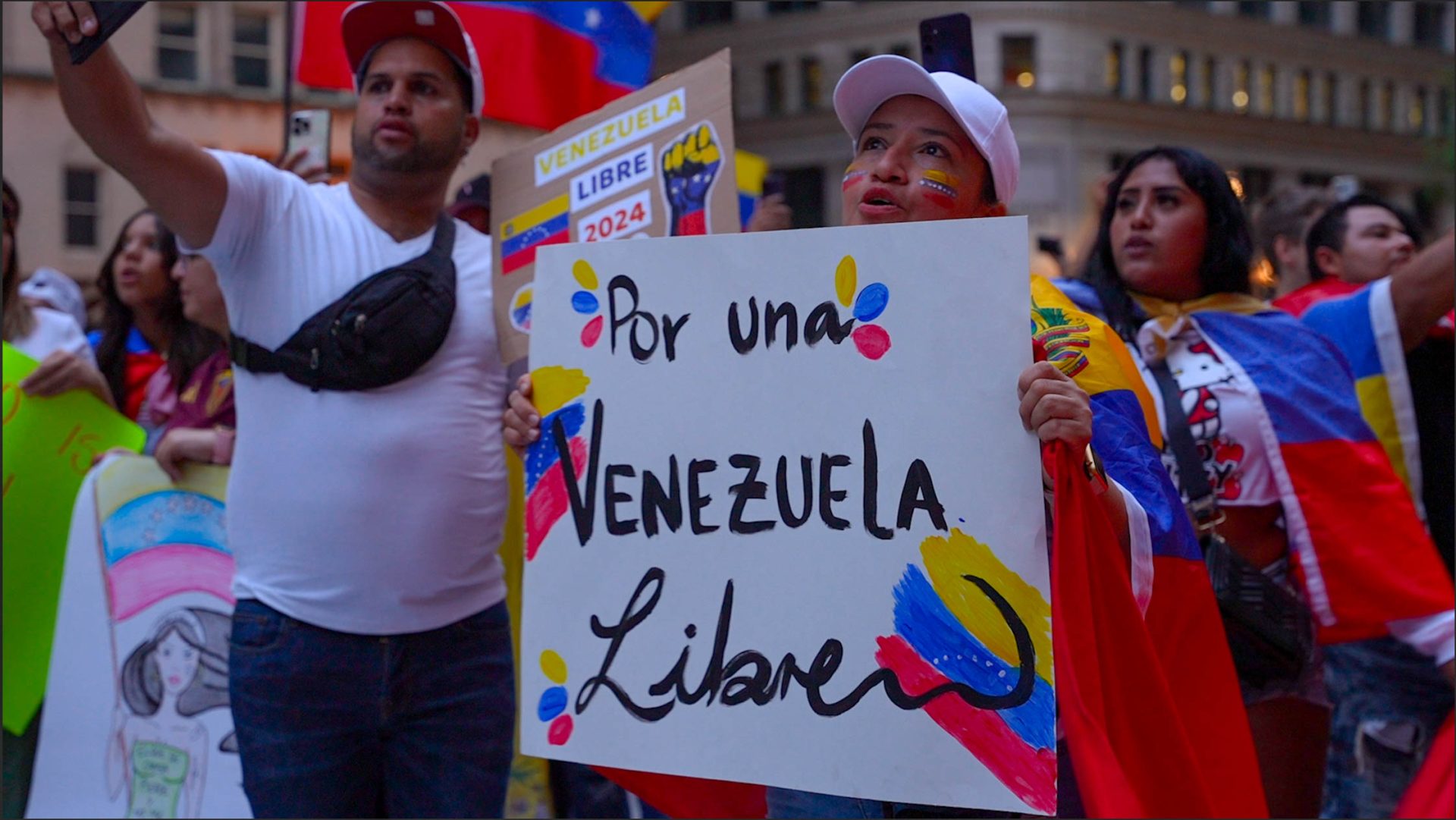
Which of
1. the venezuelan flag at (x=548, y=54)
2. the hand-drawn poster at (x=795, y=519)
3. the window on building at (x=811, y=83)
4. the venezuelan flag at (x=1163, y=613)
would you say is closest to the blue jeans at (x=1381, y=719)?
the venezuelan flag at (x=1163, y=613)

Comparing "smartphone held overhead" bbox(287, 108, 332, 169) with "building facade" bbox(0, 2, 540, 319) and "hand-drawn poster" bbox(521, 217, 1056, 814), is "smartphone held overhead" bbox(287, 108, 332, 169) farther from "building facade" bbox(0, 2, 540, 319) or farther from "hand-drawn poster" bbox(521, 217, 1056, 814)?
"building facade" bbox(0, 2, 540, 319)

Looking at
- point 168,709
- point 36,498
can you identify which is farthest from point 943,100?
point 36,498

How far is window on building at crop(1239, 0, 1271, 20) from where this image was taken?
78.7ft

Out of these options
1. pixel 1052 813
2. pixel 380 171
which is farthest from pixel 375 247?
pixel 1052 813

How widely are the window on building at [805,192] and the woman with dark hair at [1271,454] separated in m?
17.4

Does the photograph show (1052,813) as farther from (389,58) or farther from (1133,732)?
(389,58)

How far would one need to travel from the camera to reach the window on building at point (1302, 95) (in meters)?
28.2

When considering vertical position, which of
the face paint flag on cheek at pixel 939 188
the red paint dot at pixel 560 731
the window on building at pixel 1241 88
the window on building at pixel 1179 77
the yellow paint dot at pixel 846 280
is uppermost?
the window on building at pixel 1241 88

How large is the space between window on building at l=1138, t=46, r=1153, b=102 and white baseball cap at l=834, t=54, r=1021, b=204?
22.2 meters

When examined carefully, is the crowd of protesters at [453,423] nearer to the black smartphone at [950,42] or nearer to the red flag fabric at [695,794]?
the red flag fabric at [695,794]

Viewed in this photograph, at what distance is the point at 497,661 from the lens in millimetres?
2758

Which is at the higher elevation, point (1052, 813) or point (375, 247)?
point (375, 247)

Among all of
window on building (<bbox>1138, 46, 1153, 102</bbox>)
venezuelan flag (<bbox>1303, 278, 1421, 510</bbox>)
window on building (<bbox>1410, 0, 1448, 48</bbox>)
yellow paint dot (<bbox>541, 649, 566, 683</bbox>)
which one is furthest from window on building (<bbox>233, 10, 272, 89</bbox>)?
window on building (<bbox>1410, 0, 1448, 48</bbox>)

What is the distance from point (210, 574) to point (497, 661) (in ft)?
4.65
